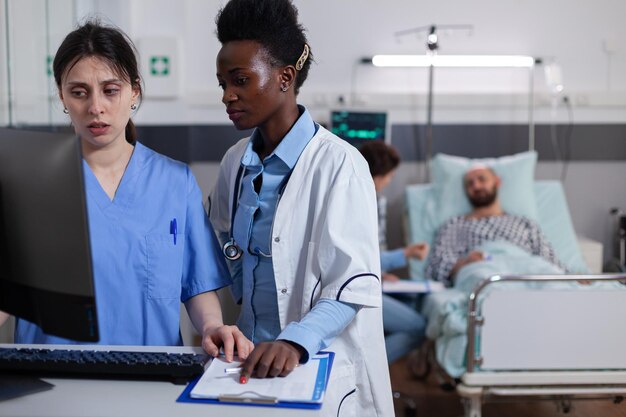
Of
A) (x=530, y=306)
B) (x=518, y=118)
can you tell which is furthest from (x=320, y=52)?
(x=530, y=306)

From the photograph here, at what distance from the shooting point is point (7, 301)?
1207mm

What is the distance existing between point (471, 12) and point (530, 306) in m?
2.57

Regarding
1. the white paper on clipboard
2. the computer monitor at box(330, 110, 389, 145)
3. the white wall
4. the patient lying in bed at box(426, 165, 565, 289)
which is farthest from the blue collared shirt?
the white wall

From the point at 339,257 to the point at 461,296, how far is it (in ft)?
6.36

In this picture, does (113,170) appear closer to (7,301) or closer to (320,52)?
(7,301)

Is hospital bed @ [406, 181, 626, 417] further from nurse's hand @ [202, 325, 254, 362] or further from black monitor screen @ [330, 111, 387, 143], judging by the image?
black monitor screen @ [330, 111, 387, 143]

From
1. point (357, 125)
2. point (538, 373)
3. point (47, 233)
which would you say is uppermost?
point (357, 125)

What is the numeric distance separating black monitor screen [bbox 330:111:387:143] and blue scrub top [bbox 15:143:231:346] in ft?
9.90

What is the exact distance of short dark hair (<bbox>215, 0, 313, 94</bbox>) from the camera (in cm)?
159

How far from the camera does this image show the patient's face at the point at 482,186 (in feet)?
13.8

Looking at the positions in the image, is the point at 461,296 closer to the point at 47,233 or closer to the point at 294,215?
the point at 294,215

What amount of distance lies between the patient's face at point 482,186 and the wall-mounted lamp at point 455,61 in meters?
0.84

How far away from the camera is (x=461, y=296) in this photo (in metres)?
3.28

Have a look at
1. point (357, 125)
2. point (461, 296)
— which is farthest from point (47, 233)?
point (357, 125)
